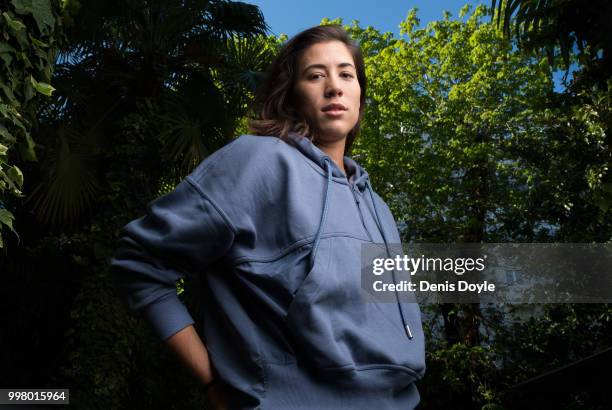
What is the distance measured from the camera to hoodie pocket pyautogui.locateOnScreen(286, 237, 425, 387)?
1286mm

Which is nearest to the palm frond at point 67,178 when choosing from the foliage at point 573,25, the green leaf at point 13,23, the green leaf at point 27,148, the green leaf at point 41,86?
the green leaf at point 27,148

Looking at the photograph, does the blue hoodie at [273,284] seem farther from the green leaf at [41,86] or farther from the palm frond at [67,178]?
the palm frond at [67,178]

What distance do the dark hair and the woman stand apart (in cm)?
8

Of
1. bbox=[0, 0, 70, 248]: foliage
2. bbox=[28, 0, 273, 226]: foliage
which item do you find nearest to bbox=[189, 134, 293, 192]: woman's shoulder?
bbox=[0, 0, 70, 248]: foliage

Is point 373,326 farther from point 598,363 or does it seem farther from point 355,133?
point 598,363

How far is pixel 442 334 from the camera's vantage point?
16391 millimetres

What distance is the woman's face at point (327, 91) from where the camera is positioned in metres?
1.66

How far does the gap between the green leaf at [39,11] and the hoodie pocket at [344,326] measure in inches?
108

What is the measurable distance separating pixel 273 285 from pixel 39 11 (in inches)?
112

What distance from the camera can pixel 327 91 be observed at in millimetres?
1673

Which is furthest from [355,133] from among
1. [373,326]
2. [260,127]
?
[373,326]

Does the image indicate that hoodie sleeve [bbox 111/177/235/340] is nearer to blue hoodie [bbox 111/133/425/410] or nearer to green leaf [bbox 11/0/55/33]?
blue hoodie [bbox 111/133/425/410]

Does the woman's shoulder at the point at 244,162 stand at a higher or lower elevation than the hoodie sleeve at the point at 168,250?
higher

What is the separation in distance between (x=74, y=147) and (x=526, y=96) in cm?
1204
